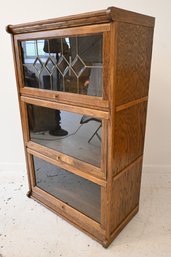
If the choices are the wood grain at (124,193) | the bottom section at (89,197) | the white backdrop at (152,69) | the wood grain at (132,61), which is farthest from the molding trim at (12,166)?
the wood grain at (132,61)

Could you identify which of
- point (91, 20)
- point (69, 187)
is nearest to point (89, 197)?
point (69, 187)

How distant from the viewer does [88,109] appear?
1143 mm

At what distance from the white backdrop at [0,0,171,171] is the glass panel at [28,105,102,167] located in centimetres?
55

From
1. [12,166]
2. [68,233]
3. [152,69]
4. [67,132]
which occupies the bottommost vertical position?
[68,233]

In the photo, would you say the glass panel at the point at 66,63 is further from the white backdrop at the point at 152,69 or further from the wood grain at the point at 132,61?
the white backdrop at the point at 152,69

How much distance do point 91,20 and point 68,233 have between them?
50.3 inches

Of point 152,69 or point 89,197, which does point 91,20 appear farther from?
point 89,197

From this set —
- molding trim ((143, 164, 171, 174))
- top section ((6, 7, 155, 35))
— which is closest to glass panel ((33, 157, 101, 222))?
molding trim ((143, 164, 171, 174))

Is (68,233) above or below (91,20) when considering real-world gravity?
below

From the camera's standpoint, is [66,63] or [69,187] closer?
[66,63]

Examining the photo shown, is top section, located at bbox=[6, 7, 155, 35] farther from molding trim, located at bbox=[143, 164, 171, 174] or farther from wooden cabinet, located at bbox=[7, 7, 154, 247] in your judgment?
molding trim, located at bbox=[143, 164, 171, 174]

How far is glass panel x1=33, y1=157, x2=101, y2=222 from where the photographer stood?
1.39 m

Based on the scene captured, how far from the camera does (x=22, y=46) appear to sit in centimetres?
137

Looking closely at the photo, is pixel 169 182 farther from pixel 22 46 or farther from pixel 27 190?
pixel 22 46
